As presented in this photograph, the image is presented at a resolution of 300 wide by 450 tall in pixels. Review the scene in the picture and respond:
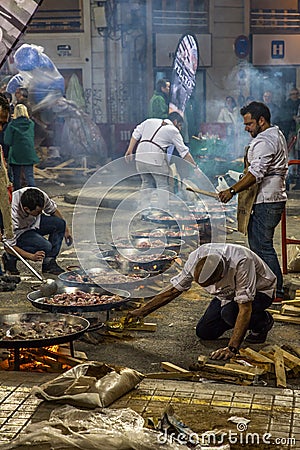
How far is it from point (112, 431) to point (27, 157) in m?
10.1

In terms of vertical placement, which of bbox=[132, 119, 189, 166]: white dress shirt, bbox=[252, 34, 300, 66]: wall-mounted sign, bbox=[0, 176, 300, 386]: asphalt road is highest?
bbox=[252, 34, 300, 66]: wall-mounted sign

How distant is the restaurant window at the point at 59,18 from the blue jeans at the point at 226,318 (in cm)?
2024

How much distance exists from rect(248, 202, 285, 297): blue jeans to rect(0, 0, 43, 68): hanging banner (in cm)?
465

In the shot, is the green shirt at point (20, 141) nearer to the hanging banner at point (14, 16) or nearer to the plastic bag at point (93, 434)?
the hanging banner at point (14, 16)

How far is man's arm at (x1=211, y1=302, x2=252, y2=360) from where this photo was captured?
21.6 ft

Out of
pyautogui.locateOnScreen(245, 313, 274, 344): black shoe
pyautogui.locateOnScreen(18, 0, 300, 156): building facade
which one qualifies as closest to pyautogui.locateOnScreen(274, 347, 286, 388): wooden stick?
pyautogui.locateOnScreen(245, 313, 274, 344): black shoe

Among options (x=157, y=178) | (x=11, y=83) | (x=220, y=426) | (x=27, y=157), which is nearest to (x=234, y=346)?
(x=220, y=426)

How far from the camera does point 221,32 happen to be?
1051 inches

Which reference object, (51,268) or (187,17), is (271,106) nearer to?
(187,17)

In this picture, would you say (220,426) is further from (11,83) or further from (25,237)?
Answer: (11,83)

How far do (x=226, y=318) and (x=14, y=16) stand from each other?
3649 mm

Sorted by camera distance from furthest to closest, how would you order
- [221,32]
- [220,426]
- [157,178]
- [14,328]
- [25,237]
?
1. [221,32]
2. [157,178]
3. [25,237]
4. [14,328]
5. [220,426]

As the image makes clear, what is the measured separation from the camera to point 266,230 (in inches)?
340

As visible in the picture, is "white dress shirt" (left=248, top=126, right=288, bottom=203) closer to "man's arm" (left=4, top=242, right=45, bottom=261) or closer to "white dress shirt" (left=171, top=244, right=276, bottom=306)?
"white dress shirt" (left=171, top=244, right=276, bottom=306)
